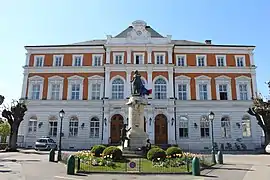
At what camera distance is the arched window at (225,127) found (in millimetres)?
36031

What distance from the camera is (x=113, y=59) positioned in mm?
38250

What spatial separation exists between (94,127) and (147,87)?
9.72m

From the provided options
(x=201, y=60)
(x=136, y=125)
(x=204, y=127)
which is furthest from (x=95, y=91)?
(x=136, y=125)

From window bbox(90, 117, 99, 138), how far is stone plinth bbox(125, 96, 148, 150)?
665 inches

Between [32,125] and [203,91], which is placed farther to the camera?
[203,91]

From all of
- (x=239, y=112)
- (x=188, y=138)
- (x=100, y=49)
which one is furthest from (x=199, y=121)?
(x=100, y=49)

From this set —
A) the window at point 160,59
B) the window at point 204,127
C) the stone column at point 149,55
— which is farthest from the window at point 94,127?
the window at point 204,127

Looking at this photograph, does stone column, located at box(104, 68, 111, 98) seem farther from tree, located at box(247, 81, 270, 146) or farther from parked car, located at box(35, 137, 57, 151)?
tree, located at box(247, 81, 270, 146)

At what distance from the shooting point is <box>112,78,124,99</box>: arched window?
37.2 metres

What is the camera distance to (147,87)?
36.8 metres

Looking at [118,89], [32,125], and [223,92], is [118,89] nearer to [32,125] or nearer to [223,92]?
[32,125]

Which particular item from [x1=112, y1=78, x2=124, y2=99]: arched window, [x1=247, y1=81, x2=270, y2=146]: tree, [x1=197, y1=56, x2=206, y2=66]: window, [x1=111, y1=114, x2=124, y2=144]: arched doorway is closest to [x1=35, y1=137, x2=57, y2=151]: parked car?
[x1=111, y1=114, x2=124, y2=144]: arched doorway

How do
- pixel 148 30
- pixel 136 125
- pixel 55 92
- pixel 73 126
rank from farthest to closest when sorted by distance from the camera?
pixel 148 30 → pixel 55 92 → pixel 73 126 → pixel 136 125

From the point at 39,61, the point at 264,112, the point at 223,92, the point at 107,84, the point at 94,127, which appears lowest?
the point at 94,127
